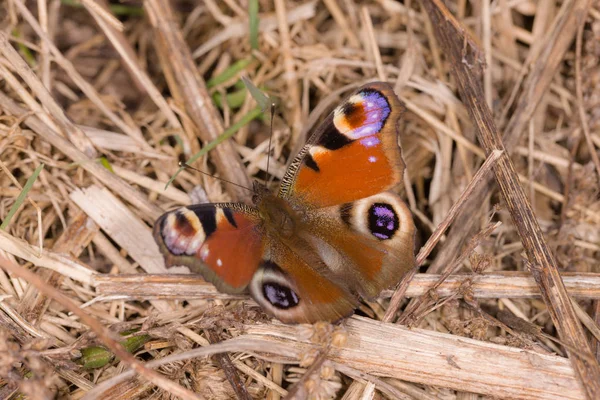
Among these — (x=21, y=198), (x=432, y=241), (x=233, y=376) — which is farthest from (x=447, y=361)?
(x=21, y=198)

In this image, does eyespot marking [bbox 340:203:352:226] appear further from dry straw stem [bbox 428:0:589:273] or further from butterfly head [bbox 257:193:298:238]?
dry straw stem [bbox 428:0:589:273]

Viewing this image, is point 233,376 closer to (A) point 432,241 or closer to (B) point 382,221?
(B) point 382,221

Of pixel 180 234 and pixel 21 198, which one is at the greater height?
pixel 180 234

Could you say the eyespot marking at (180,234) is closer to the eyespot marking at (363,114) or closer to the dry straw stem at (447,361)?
the dry straw stem at (447,361)

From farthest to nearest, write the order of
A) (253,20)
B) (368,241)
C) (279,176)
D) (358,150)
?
1. (253,20)
2. (279,176)
3. (358,150)
4. (368,241)

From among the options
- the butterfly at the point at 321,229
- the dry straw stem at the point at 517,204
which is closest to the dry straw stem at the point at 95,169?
the butterfly at the point at 321,229

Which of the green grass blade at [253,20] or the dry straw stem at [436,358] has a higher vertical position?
the green grass blade at [253,20]

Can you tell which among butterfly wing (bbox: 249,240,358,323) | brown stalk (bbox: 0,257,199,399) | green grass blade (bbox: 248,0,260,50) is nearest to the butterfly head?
butterfly wing (bbox: 249,240,358,323)
